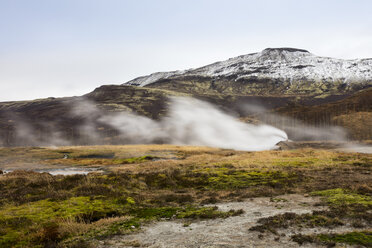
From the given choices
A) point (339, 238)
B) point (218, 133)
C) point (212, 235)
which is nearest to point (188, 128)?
point (218, 133)

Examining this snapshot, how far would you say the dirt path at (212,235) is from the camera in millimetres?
8742

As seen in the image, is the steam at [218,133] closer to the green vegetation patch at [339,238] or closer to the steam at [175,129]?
the steam at [175,129]

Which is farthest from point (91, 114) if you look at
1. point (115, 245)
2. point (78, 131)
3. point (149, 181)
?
point (115, 245)

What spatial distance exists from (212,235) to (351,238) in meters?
4.55

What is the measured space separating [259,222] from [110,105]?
195 meters

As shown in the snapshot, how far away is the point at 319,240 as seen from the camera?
8453 millimetres

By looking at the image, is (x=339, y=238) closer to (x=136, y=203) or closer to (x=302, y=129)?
(x=136, y=203)

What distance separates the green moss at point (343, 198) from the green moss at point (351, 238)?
4.43 meters

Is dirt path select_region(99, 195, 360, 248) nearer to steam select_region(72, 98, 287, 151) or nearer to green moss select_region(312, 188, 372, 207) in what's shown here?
green moss select_region(312, 188, 372, 207)

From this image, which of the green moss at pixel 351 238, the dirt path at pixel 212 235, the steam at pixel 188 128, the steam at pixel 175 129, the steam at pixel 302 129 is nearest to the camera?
the green moss at pixel 351 238

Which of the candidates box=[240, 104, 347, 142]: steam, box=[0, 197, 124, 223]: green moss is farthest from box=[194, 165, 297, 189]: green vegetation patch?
box=[240, 104, 347, 142]: steam

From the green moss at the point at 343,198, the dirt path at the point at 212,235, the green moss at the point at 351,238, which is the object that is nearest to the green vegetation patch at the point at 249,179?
the green moss at the point at 343,198

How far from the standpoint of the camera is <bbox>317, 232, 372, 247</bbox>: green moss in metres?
8.10

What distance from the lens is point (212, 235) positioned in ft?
31.2
